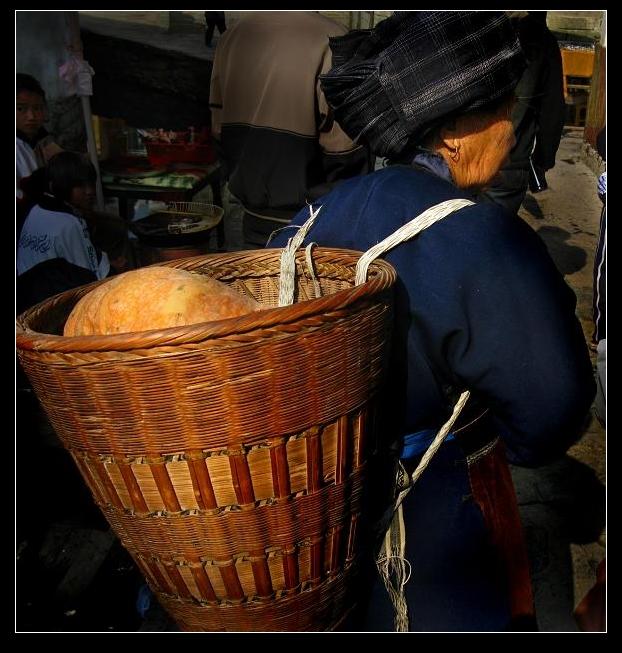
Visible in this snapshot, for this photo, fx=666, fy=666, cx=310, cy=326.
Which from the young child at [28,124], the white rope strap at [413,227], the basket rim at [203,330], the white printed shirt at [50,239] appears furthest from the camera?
the young child at [28,124]

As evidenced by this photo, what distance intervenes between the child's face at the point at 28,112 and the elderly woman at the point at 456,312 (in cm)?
409

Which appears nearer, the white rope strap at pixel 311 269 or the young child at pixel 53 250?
the white rope strap at pixel 311 269

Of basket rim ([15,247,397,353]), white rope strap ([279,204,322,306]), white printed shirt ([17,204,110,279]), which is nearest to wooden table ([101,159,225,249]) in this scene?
white printed shirt ([17,204,110,279])

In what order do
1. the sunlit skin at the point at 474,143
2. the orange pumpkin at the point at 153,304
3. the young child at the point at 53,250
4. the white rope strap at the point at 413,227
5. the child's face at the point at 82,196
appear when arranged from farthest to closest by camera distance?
the child's face at the point at 82,196 < the young child at the point at 53,250 < the sunlit skin at the point at 474,143 < the white rope strap at the point at 413,227 < the orange pumpkin at the point at 153,304

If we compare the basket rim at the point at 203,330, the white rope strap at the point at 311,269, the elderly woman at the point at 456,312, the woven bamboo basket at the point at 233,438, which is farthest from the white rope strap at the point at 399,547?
the basket rim at the point at 203,330

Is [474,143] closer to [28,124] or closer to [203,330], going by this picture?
[203,330]

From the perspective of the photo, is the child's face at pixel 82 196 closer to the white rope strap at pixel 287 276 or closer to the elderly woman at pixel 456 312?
the elderly woman at pixel 456 312

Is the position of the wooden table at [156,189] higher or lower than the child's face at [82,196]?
lower

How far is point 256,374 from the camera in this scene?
103 cm

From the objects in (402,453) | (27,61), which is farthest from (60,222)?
(402,453)

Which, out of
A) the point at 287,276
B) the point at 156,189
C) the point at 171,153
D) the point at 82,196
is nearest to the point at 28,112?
the point at 82,196

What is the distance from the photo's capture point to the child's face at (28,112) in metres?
4.95

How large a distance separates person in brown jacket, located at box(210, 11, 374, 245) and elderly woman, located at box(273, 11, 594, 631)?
2.41m

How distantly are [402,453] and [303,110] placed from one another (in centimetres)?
288
